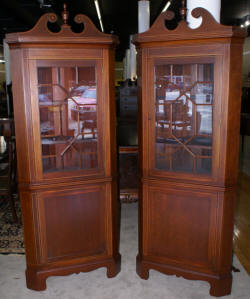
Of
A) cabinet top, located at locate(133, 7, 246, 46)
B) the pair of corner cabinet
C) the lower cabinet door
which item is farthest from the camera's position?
the lower cabinet door

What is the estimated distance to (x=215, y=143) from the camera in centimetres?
193

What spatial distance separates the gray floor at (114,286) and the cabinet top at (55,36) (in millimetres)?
1688

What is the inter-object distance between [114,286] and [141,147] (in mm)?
1030

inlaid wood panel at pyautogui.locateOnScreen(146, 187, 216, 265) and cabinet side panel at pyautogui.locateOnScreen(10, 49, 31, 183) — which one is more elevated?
cabinet side panel at pyautogui.locateOnScreen(10, 49, 31, 183)

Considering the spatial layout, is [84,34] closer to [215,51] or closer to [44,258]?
[215,51]

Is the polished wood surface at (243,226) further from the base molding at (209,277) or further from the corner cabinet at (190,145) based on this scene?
the corner cabinet at (190,145)

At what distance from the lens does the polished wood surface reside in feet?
8.50

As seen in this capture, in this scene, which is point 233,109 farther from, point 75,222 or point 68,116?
point 75,222

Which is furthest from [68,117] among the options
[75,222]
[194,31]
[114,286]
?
[114,286]

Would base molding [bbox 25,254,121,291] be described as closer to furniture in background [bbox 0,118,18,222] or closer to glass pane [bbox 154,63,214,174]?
glass pane [bbox 154,63,214,174]

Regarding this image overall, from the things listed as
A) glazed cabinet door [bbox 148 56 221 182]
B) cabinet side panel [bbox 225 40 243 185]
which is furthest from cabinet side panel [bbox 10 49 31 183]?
cabinet side panel [bbox 225 40 243 185]

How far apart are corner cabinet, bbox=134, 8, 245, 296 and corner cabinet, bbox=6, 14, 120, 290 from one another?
266 millimetres

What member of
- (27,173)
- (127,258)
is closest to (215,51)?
(27,173)

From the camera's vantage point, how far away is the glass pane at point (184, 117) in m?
1.93
